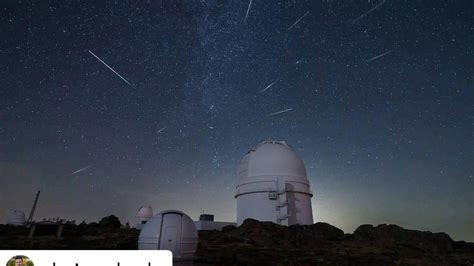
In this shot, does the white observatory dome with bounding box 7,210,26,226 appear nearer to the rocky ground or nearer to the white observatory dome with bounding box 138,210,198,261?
the rocky ground

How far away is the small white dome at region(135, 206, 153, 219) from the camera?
58500 mm

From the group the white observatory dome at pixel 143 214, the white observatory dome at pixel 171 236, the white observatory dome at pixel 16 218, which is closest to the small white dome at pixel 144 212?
the white observatory dome at pixel 143 214

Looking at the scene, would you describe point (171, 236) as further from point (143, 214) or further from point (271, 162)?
point (143, 214)

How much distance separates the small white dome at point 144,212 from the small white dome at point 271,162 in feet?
101

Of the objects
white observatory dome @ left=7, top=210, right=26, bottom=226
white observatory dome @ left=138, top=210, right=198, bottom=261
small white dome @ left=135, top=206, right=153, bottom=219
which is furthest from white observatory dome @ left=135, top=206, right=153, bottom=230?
white observatory dome @ left=138, top=210, right=198, bottom=261

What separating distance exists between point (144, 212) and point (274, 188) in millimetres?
36268

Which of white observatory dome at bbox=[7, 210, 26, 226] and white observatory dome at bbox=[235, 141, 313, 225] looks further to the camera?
white observatory dome at bbox=[7, 210, 26, 226]

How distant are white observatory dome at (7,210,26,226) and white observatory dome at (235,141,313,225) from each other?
53243 mm

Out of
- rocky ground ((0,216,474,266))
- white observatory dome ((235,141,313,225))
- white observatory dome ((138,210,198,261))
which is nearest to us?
white observatory dome ((138,210,198,261))

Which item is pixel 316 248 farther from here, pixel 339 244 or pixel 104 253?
pixel 104 253

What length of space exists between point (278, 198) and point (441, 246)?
14.3 m

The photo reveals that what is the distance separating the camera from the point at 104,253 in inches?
127

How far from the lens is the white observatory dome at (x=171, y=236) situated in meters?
13.6

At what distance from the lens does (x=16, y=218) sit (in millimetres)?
63688
